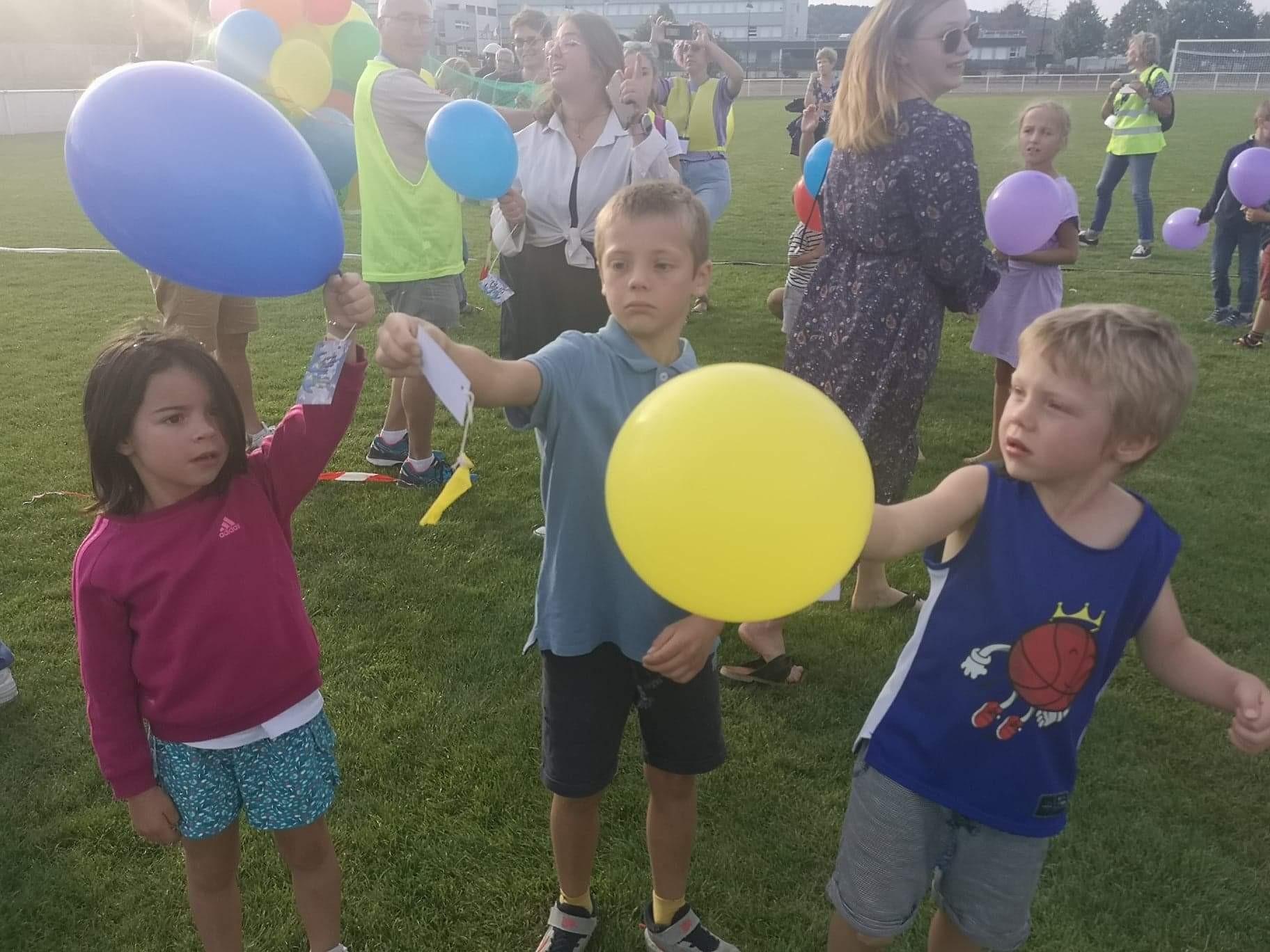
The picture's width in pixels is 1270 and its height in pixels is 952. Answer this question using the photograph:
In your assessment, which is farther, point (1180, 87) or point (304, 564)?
point (1180, 87)

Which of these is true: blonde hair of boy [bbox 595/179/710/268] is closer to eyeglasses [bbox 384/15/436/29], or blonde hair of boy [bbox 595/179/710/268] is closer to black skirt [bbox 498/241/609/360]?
black skirt [bbox 498/241/609/360]

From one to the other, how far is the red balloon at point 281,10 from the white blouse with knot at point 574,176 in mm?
3631

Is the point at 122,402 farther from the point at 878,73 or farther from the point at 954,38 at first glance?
the point at 954,38

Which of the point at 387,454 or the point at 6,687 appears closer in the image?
the point at 6,687

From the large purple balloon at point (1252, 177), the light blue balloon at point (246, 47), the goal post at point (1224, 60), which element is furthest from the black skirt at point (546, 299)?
the goal post at point (1224, 60)

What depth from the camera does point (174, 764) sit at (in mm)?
1798

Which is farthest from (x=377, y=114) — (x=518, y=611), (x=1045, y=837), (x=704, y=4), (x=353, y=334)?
(x=704, y=4)

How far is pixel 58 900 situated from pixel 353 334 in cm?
179

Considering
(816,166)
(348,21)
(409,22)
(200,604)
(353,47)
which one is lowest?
(200,604)

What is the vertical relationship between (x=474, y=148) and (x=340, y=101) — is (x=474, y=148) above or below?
below

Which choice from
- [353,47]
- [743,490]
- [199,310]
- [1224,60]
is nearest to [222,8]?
[353,47]

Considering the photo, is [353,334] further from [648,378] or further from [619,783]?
[619,783]

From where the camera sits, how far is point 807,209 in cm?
525

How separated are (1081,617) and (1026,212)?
321cm
